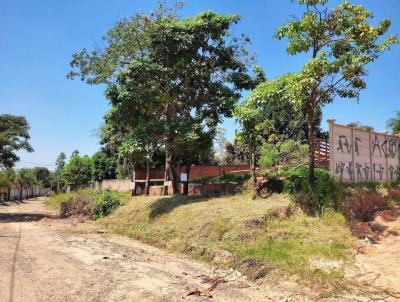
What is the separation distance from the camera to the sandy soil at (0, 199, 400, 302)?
27.8 feet

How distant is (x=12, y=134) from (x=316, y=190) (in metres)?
23.1

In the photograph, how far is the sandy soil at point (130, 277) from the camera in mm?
8488

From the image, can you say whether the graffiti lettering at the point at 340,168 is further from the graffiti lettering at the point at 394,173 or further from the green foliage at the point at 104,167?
the green foliage at the point at 104,167

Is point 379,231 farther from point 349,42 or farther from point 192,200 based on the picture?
point 192,200

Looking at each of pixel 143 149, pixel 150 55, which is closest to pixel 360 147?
pixel 143 149

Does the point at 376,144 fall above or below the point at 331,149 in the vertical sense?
above

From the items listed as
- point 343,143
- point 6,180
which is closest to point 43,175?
point 6,180

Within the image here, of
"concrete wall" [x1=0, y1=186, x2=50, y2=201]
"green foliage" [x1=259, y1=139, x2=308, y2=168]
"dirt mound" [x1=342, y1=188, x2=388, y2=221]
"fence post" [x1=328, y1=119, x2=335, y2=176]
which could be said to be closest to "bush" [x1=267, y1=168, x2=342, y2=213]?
"fence post" [x1=328, y1=119, x2=335, y2=176]

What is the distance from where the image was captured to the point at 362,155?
16016mm

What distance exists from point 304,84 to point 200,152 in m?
9.26

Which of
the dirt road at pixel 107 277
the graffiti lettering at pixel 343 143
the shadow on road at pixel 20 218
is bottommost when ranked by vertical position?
the shadow on road at pixel 20 218

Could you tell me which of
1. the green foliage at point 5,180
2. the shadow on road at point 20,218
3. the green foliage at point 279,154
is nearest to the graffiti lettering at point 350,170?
the green foliage at point 279,154

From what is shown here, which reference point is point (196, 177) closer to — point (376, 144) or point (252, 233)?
point (376, 144)

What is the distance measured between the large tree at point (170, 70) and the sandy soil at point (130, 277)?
805 centimetres
